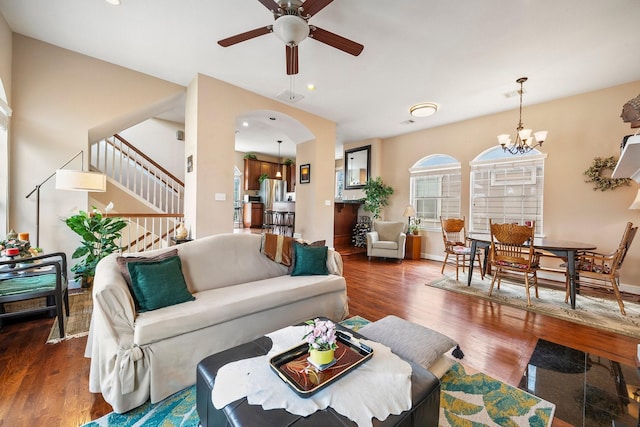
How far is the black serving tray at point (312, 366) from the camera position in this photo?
1108mm

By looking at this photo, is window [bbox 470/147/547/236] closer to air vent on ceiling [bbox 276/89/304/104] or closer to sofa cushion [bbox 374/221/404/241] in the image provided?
sofa cushion [bbox 374/221/404/241]

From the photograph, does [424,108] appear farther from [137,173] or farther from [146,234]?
[137,173]

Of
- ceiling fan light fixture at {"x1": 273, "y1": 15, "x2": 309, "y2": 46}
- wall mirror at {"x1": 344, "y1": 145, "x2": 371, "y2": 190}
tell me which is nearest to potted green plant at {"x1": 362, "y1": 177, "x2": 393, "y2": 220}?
wall mirror at {"x1": 344, "y1": 145, "x2": 371, "y2": 190}

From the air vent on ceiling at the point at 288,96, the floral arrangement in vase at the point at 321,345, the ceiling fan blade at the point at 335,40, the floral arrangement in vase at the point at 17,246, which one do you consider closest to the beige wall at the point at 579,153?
the air vent on ceiling at the point at 288,96

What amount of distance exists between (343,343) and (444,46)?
3302 millimetres

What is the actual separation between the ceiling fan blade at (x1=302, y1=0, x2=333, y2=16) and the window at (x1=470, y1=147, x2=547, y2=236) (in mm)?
4588

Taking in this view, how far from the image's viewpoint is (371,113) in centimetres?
506

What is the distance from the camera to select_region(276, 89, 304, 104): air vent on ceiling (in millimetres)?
4113

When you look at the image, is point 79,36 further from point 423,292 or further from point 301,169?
point 423,292

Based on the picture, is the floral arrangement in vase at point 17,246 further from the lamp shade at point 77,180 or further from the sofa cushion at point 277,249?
the sofa cushion at point 277,249

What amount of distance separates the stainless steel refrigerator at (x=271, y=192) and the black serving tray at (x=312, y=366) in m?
7.20

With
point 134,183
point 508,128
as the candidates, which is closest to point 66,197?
point 134,183

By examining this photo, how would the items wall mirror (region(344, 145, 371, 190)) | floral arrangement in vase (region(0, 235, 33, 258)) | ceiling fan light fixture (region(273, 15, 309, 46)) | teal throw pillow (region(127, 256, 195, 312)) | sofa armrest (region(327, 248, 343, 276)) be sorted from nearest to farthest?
teal throw pillow (region(127, 256, 195, 312)) → ceiling fan light fixture (region(273, 15, 309, 46)) → floral arrangement in vase (region(0, 235, 33, 258)) → sofa armrest (region(327, 248, 343, 276)) → wall mirror (region(344, 145, 371, 190))

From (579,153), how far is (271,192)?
23.9 ft
